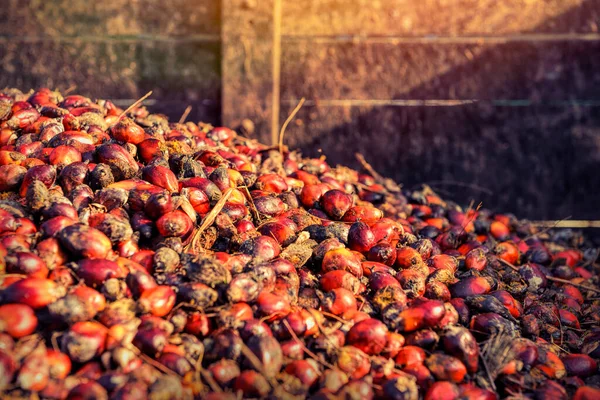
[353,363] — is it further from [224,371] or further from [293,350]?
[224,371]

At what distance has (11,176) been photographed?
1.39 metres

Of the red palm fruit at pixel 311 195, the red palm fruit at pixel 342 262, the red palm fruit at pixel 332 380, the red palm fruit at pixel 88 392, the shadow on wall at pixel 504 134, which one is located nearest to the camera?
the red palm fruit at pixel 88 392

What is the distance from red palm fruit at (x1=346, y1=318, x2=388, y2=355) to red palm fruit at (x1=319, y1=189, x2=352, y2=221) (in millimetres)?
534

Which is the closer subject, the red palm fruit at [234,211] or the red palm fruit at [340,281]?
the red palm fruit at [340,281]

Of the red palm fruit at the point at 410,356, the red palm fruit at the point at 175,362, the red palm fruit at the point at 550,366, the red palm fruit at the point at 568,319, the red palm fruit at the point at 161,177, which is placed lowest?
the red palm fruit at the point at 568,319

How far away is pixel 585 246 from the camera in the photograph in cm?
274

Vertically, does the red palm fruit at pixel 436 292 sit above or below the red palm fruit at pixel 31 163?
below

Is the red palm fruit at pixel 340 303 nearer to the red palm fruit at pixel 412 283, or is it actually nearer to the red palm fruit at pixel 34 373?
the red palm fruit at pixel 412 283

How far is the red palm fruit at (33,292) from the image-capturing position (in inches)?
41.5

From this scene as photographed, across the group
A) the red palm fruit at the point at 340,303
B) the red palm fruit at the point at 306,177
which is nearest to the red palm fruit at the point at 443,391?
the red palm fruit at the point at 340,303

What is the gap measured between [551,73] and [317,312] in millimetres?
2329

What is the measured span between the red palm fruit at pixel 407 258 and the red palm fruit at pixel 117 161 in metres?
0.83

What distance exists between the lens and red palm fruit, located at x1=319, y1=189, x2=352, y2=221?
5.39ft

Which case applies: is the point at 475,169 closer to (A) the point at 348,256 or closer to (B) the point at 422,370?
(A) the point at 348,256
